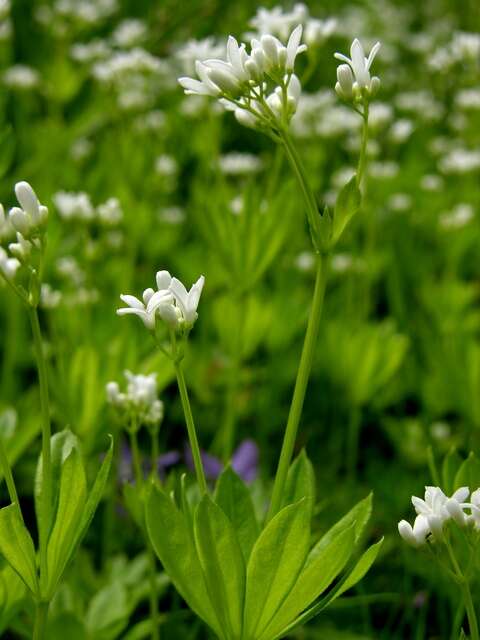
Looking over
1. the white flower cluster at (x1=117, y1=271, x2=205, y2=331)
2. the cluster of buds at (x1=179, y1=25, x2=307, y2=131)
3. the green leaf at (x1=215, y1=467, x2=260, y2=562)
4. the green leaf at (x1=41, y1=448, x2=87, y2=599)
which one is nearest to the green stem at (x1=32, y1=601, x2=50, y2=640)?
the green leaf at (x1=41, y1=448, x2=87, y2=599)

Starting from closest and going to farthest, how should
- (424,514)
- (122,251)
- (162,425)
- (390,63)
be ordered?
(424,514) → (162,425) → (122,251) → (390,63)

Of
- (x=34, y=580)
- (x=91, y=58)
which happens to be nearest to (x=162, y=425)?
(x=34, y=580)

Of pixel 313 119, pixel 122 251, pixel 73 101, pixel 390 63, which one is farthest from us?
pixel 390 63

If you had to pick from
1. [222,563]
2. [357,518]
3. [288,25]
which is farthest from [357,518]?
[288,25]

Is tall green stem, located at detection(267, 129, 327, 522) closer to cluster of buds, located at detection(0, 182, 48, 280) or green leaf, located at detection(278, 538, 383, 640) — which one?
green leaf, located at detection(278, 538, 383, 640)

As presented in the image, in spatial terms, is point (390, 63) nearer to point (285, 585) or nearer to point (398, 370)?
point (398, 370)

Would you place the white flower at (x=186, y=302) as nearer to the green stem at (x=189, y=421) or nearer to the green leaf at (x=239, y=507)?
the green stem at (x=189, y=421)
